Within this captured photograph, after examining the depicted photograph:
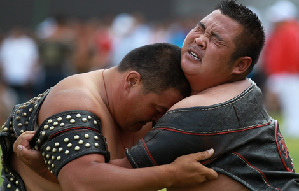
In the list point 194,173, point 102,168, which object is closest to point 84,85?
point 102,168

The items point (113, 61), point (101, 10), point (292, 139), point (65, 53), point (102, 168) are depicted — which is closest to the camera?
point (102, 168)

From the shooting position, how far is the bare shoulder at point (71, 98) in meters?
3.80

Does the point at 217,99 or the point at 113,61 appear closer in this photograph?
the point at 217,99

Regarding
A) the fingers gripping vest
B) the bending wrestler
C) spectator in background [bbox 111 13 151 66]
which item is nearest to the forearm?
the bending wrestler

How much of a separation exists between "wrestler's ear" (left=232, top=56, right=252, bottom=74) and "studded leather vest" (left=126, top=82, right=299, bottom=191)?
239 millimetres

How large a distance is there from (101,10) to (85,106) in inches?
673

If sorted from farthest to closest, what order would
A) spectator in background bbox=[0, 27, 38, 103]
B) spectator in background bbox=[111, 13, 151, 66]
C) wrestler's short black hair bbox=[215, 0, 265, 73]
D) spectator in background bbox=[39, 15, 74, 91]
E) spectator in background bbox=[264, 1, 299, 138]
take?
spectator in background bbox=[111, 13, 151, 66] → spectator in background bbox=[0, 27, 38, 103] → spectator in background bbox=[39, 15, 74, 91] → spectator in background bbox=[264, 1, 299, 138] → wrestler's short black hair bbox=[215, 0, 265, 73]

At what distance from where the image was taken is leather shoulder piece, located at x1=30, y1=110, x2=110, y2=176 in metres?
3.62

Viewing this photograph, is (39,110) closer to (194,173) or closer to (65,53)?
(194,173)

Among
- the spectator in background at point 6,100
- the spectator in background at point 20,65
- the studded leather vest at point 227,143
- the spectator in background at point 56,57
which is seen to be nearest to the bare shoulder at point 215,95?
the studded leather vest at point 227,143

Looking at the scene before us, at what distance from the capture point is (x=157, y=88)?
13.1 feet

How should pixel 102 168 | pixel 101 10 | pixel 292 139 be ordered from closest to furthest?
pixel 102 168 → pixel 292 139 → pixel 101 10

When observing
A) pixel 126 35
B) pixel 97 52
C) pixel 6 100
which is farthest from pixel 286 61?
pixel 6 100

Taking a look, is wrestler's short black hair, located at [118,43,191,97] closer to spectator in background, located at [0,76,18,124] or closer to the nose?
the nose
